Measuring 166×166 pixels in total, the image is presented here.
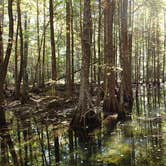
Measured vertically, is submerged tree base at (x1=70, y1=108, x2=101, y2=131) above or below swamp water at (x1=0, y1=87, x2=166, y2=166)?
above

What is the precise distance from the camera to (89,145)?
33.0 feet

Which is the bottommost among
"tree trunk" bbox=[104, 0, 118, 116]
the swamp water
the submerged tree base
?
the swamp water

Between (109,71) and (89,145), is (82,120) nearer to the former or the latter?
(89,145)

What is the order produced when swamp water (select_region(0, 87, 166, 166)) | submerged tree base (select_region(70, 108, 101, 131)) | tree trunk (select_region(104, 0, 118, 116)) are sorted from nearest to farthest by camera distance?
swamp water (select_region(0, 87, 166, 166)), submerged tree base (select_region(70, 108, 101, 131)), tree trunk (select_region(104, 0, 118, 116))

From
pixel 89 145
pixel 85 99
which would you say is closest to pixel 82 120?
pixel 85 99

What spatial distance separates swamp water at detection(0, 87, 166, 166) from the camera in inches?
325

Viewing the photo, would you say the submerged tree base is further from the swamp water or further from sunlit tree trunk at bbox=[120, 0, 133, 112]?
sunlit tree trunk at bbox=[120, 0, 133, 112]

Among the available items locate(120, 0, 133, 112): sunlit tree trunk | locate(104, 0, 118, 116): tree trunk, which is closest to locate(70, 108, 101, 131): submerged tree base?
locate(104, 0, 118, 116): tree trunk

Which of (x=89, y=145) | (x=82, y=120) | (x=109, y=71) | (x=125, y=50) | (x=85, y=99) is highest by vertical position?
(x=125, y=50)

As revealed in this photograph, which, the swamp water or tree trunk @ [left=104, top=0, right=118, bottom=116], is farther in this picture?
tree trunk @ [left=104, top=0, right=118, bottom=116]

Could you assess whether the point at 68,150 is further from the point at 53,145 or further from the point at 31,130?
the point at 31,130

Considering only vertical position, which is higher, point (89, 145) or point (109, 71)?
point (109, 71)

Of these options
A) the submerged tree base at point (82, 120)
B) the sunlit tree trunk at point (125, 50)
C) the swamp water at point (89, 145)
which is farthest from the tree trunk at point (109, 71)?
the submerged tree base at point (82, 120)

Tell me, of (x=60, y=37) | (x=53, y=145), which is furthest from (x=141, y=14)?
(x=53, y=145)
